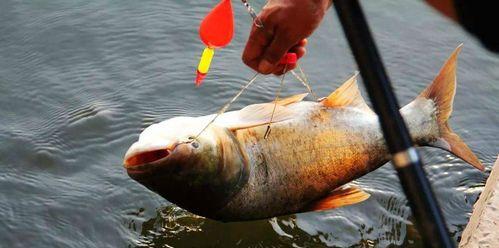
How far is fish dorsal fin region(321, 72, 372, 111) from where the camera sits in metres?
3.96

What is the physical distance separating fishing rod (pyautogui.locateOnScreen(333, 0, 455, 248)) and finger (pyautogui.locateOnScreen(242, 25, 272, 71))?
1.42 meters

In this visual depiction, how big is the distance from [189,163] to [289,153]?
61cm

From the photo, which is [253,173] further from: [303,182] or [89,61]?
[89,61]

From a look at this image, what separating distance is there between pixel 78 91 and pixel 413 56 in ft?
8.38

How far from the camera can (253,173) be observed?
12.5 ft

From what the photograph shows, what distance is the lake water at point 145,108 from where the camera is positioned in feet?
14.4

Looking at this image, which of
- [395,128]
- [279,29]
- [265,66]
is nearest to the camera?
[395,128]

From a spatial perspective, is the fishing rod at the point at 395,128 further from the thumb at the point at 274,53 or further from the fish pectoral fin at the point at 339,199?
the fish pectoral fin at the point at 339,199

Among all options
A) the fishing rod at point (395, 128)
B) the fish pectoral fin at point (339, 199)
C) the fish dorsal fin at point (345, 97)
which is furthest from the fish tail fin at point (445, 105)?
the fishing rod at point (395, 128)

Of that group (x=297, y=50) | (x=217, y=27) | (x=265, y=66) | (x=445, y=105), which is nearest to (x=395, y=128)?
(x=265, y=66)

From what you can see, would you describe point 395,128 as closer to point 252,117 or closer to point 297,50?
point 297,50

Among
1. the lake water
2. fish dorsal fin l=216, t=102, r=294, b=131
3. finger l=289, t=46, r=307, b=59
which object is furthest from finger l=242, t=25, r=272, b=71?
the lake water

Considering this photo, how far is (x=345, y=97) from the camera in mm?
3980

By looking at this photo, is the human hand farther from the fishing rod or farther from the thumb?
the fishing rod
